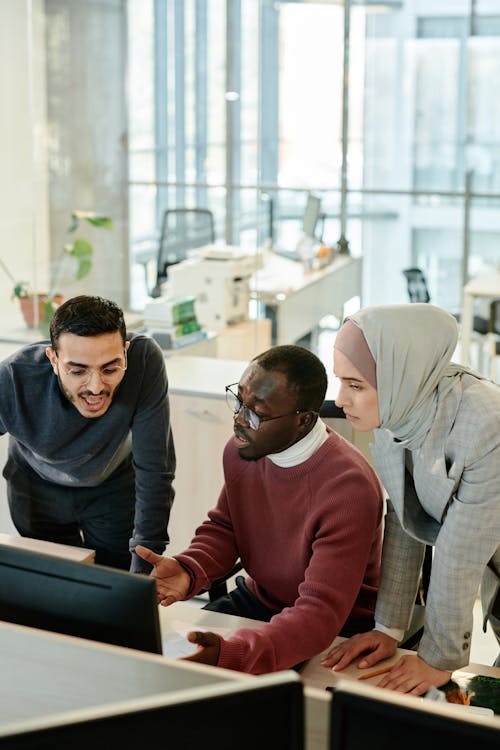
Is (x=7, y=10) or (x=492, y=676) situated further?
(x=7, y=10)

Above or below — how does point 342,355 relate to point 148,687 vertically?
above

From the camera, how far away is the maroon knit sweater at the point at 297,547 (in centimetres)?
196

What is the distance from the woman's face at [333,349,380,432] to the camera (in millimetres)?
1948

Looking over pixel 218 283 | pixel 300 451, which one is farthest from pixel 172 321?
pixel 300 451

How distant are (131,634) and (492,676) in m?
0.79

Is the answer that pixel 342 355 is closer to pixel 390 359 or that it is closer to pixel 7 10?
pixel 390 359

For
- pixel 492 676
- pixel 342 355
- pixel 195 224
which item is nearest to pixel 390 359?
pixel 342 355

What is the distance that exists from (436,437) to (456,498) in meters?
0.12

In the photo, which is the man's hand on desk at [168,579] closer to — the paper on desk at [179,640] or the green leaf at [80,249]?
the paper on desk at [179,640]

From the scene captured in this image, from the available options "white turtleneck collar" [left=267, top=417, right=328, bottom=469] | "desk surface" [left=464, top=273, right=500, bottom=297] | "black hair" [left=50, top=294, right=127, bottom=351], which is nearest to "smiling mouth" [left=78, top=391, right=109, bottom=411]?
"black hair" [left=50, top=294, right=127, bottom=351]

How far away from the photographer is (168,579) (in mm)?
2205

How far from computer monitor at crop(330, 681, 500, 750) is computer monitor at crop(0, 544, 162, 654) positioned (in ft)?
1.52

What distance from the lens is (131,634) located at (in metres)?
1.51

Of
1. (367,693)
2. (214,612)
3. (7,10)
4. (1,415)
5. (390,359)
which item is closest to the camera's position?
(367,693)
